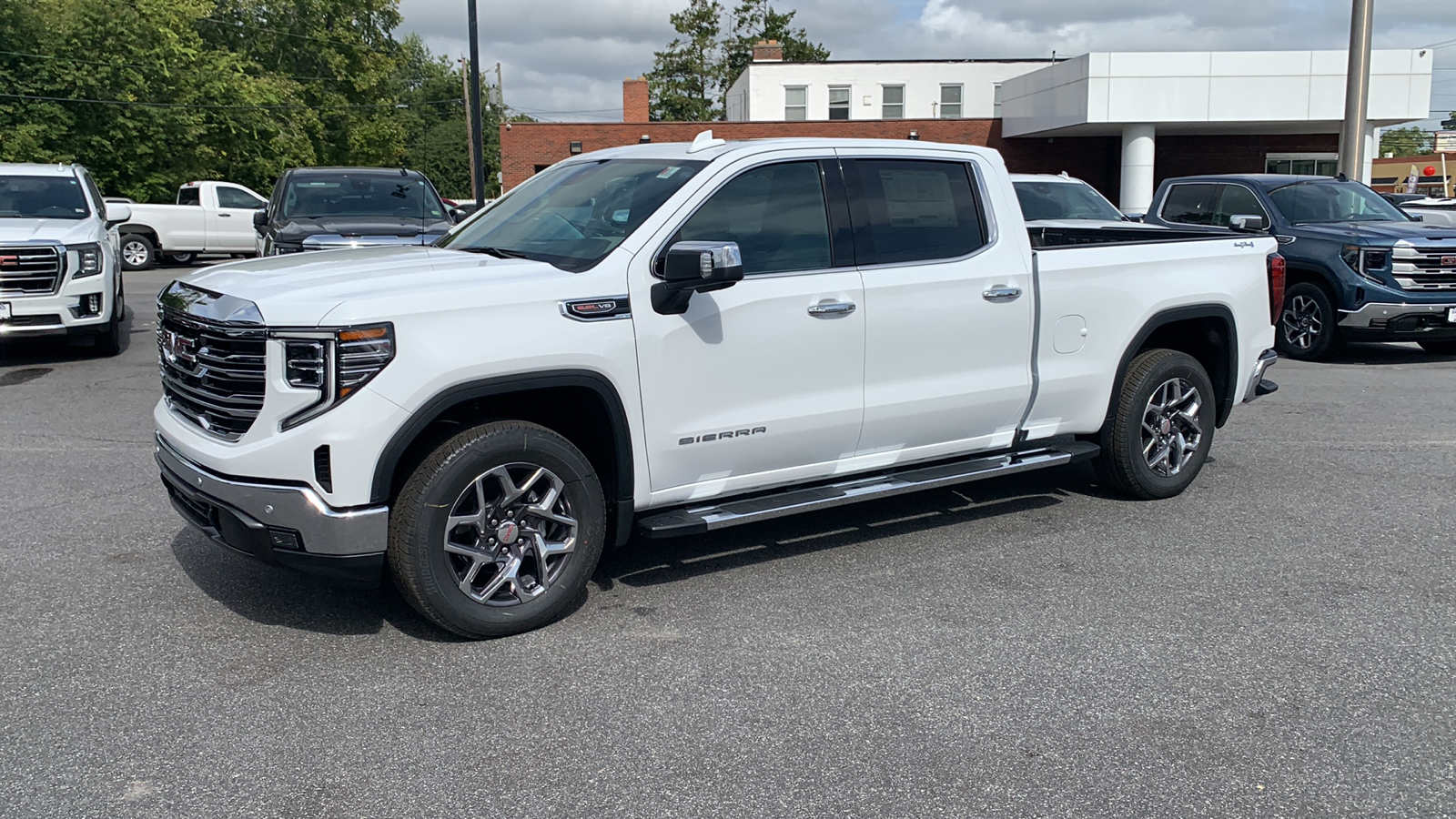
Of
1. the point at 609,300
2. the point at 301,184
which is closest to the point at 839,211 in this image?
the point at 609,300

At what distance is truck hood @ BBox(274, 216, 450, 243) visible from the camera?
480 inches

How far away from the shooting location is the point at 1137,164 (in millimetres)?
34469

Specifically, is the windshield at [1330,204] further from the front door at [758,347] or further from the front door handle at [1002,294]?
the front door at [758,347]

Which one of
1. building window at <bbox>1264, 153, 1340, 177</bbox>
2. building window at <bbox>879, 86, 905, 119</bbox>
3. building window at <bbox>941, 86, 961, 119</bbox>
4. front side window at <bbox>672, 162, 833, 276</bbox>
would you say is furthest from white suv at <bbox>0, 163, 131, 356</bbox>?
building window at <bbox>941, 86, 961, 119</bbox>

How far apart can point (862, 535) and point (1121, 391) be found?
1631 mm

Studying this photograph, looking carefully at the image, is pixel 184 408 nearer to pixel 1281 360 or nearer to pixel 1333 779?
pixel 1333 779

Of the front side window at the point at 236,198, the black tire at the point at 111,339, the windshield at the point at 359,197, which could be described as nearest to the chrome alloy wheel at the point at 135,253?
the front side window at the point at 236,198

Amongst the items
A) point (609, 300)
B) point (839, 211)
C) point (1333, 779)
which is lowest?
point (1333, 779)

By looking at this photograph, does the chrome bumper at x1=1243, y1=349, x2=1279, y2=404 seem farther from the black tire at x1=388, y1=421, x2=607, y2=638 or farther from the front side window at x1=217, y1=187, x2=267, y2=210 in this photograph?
the front side window at x1=217, y1=187, x2=267, y2=210

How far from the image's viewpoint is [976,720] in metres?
3.91

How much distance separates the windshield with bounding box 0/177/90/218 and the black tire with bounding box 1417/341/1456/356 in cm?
1450

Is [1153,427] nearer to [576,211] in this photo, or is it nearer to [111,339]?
[576,211]

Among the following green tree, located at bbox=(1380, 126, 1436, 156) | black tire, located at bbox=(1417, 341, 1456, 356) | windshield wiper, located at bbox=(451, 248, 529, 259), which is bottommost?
black tire, located at bbox=(1417, 341, 1456, 356)

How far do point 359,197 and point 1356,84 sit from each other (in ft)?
Result: 44.4
